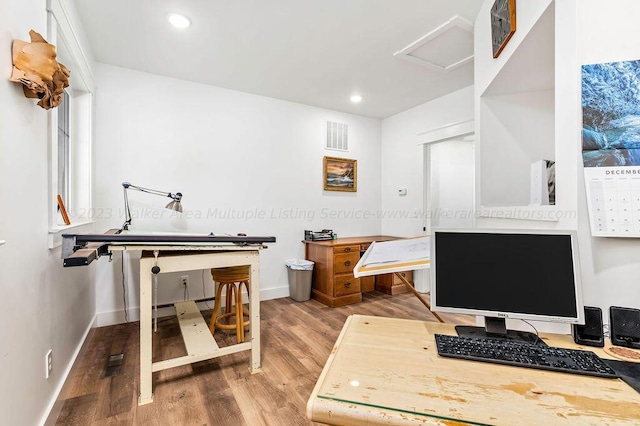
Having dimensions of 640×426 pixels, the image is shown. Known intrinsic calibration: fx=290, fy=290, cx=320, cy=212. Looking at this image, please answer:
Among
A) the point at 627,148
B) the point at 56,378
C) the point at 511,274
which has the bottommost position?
the point at 56,378

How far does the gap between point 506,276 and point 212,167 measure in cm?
325

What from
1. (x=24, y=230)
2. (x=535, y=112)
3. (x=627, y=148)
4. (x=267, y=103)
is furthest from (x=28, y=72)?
(x=535, y=112)

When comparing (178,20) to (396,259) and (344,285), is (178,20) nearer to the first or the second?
(396,259)

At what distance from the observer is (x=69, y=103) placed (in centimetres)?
255

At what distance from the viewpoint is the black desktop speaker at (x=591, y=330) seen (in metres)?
1.03

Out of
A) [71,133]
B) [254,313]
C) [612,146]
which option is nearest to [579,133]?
[612,146]

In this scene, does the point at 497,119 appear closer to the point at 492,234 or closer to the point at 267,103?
the point at 492,234

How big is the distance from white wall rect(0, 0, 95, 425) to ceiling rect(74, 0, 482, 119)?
97cm

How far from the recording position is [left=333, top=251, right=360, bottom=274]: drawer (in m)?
3.68

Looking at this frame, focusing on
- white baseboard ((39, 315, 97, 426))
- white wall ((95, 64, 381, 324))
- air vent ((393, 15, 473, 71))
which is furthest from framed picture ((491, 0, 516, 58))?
white baseboard ((39, 315, 97, 426))

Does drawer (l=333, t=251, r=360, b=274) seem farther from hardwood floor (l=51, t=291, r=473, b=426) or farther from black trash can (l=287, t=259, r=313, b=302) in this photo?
hardwood floor (l=51, t=291, r=473, b=426)

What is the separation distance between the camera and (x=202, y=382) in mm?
2025

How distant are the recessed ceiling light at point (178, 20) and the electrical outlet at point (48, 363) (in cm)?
243

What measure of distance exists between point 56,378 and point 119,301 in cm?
139
